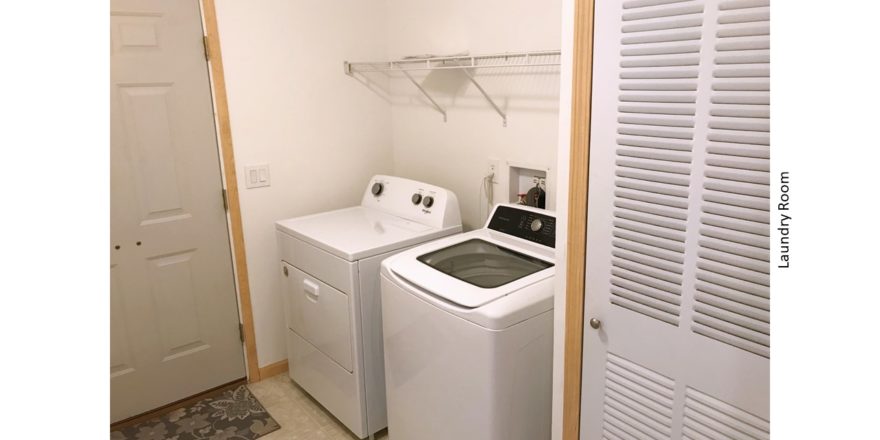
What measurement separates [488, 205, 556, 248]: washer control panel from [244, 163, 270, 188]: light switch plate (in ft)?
3.94

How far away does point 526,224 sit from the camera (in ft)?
7.32

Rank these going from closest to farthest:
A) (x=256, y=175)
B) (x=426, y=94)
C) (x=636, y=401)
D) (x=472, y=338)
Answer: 1. (x=636, y=401)
2. (x=472, y=338)
3. (x=256, y=175)
4. (x=426, y=94)

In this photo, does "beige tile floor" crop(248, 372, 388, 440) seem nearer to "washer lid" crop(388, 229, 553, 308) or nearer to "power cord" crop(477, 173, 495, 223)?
"washer lid" crop(388, 229, 553, 308)

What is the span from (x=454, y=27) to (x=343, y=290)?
1360 mm

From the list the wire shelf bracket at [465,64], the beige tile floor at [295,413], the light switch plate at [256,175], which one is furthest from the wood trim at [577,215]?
the light switch plate at [256,175]

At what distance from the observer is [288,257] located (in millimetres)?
2643

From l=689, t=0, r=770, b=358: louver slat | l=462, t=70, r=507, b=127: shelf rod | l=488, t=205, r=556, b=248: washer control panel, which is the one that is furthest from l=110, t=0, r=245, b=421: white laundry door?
l=689, t=0, r=770, b=358: louver slat

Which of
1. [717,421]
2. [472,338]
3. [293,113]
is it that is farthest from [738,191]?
[293,113]

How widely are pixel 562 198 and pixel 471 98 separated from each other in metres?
1.36

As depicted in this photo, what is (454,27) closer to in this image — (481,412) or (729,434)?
(481,412)

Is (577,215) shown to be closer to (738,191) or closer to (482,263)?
(738,191)

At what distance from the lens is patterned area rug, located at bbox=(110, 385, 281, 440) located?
Answer: 253cm

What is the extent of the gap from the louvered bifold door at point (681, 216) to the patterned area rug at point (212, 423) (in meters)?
1.87
